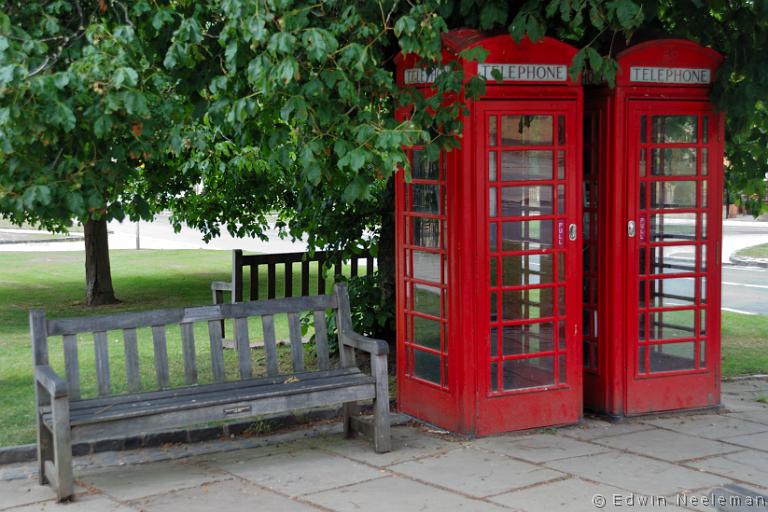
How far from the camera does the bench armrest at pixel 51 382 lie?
17.5 feet

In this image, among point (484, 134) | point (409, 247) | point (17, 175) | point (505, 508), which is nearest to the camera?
point (505, 508)

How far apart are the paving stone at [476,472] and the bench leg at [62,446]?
1.85 meters

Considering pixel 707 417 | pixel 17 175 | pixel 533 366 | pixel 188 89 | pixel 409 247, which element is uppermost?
pixel 188 89

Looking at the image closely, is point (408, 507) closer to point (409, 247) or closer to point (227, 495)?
point (227, 495)

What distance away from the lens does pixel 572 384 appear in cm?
691

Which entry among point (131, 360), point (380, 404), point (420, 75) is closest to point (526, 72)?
point (420, 75)

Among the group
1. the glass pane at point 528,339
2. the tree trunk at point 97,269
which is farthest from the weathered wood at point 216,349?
the tree trunk at point 97,269

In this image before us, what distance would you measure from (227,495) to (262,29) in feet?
8.39

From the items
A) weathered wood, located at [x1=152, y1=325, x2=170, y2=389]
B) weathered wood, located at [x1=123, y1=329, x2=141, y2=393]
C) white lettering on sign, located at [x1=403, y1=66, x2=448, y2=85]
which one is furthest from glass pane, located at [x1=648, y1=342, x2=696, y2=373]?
weathered wood, located at [x1=123, y1=329, x2=141, y2=393]

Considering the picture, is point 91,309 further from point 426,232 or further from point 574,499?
point 574,499

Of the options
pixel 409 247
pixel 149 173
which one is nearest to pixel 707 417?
pixel 409 247

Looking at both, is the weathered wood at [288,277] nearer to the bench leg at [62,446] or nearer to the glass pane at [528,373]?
the glass pane at [528,373]

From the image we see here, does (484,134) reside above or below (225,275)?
above

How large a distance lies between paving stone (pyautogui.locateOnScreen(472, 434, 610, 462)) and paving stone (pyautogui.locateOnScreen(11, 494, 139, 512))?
2.30 meters
